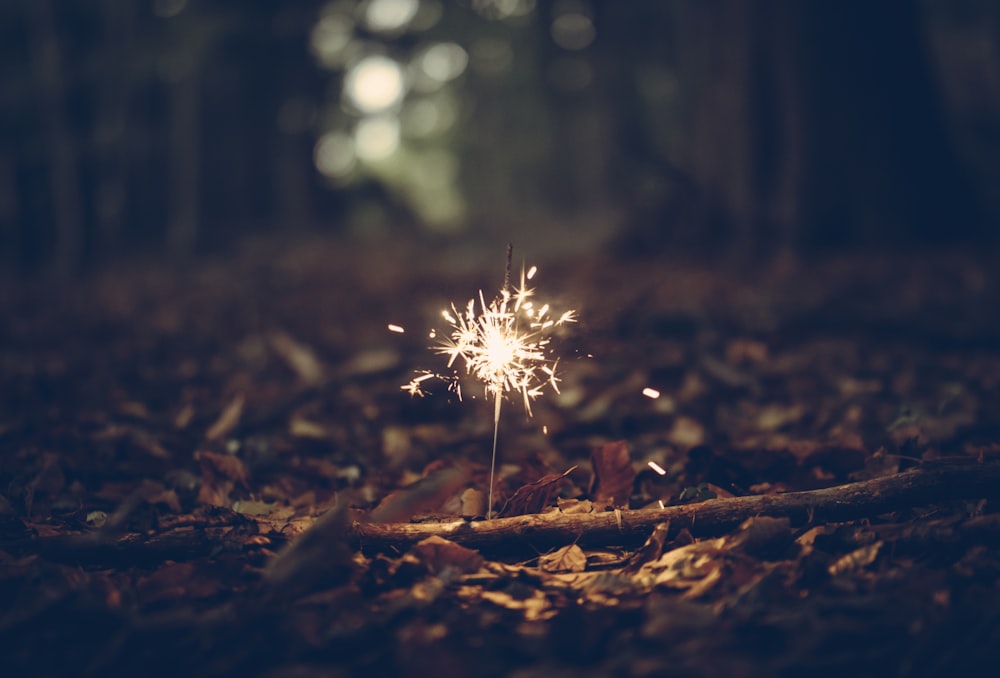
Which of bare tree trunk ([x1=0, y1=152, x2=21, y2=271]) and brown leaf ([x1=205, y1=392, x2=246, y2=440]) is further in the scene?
bare tree trunk ([x1=0, y1=152, x2=21, y2=271])

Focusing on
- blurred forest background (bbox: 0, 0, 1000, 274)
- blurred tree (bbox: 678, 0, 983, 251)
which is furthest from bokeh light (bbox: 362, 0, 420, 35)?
blurred tree (bbox: 678, 0, 983, 251)

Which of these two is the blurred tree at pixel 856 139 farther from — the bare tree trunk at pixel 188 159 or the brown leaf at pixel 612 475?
the bare tree trunk at pixel 188 159

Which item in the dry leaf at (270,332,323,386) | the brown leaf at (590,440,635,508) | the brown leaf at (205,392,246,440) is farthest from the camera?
the dry leaf at (270,332,323,386)

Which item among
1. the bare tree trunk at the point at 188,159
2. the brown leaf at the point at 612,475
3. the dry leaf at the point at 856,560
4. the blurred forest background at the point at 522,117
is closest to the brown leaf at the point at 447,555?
the brown leaf at the point at 612,475

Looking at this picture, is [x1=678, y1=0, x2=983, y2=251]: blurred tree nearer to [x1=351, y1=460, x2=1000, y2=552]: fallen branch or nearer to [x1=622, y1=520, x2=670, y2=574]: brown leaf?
[x1=351, y1=460, x2=1000, y2=552]: fallen branch

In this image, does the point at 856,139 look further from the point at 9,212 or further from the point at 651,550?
the point at 9,212

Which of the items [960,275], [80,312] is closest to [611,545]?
[960,275]

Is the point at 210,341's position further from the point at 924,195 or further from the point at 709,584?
the point at 924,195
